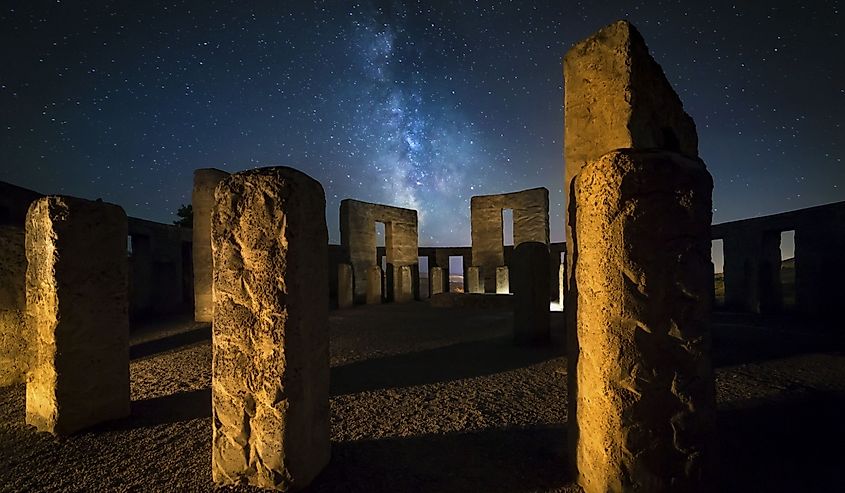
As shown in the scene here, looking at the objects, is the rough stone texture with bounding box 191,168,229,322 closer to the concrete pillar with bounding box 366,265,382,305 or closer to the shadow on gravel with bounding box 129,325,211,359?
the shadow on gravel with bounding box 129,325,211,359

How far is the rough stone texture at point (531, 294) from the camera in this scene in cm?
634

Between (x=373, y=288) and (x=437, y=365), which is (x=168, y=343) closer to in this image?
(x=437, y=365)

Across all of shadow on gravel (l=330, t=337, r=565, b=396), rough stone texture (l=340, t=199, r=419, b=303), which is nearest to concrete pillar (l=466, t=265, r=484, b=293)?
rough stone texture (l=340, t=199, r=419, b=303)

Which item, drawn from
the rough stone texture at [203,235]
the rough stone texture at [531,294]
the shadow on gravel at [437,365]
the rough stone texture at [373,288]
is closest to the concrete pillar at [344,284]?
the rough stone texture at [373,288]

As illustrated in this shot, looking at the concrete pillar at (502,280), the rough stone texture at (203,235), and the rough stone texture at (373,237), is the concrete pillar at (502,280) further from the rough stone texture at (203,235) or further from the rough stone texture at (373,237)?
the rough stone texture at (203,235)

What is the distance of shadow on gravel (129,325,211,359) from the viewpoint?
20.6 ft

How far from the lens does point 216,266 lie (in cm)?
236

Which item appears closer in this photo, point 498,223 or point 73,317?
point 73,317

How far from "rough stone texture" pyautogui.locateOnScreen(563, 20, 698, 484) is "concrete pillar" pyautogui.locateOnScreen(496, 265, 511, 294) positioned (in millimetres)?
10998

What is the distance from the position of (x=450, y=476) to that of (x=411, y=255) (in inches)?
554

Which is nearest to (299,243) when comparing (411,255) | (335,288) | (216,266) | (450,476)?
(216,266)

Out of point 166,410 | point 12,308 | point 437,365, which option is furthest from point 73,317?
point 437,365

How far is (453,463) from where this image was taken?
2.59 meters

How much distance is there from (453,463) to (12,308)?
522 cm
